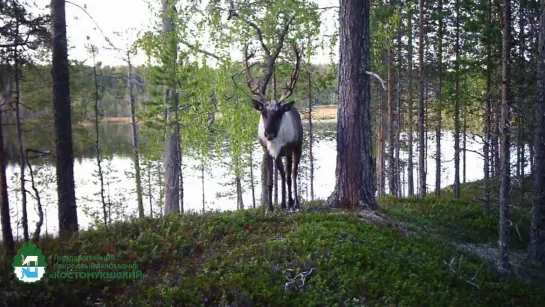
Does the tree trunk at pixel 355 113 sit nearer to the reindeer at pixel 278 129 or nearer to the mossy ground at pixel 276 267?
the mossy ground at pixel 276 267

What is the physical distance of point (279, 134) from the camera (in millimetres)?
10258

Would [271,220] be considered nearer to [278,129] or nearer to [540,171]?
[278,129]

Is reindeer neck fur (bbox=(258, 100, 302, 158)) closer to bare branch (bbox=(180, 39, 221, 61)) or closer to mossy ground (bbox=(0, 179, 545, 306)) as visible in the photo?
mossy ground (bbox=(0, 179, 545, 306))

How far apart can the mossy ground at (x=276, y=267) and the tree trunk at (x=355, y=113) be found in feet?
2.76

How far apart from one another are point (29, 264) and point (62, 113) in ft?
12.4

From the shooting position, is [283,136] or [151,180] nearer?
[283,136]

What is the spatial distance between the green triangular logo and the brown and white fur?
16.3 ft

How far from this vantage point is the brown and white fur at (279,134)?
9914 mm

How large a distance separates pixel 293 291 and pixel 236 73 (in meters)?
8.11

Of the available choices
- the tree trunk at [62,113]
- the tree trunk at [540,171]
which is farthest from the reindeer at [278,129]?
the tree trunk at [540,171]

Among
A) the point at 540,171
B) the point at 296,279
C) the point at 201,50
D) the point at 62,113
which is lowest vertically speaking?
the point at 296,279

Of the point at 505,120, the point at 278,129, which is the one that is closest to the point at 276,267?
the point at 278,129

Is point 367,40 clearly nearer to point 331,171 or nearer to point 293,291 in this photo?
point 293,291

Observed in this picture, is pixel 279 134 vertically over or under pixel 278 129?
under
